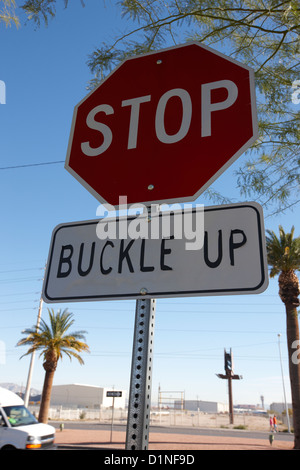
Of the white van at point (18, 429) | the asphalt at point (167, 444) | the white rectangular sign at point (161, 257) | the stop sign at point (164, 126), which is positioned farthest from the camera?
the asphalt at point (167, 444)

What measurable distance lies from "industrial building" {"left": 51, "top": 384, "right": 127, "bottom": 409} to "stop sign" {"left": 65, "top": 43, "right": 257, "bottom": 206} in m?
77.8

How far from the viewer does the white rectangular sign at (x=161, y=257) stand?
1.22 meters

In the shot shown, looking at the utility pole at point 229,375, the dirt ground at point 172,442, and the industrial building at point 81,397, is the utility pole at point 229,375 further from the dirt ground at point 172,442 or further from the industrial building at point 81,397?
the industrial building at point 81,397

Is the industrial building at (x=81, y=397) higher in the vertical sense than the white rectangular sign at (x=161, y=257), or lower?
lower

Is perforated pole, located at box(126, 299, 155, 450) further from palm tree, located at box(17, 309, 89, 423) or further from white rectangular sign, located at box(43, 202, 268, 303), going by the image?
palm tree, located at box(17, 309, 89, 423)

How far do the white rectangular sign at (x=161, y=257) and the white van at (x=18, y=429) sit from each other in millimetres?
11901

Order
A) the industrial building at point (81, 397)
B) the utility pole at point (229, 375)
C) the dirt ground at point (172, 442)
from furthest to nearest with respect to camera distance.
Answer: the industrial building at point (81, 397) → the utility pole at point (229, 375) → the dirt ground at point (172, 442)

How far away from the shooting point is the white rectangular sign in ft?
4.00

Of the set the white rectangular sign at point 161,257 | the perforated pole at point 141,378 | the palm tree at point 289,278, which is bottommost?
the perforated pole at point 141,378

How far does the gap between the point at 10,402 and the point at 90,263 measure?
13.1 meters

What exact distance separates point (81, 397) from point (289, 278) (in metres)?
69.2

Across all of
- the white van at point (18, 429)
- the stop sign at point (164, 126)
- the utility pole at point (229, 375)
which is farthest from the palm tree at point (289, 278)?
the utility pole at point (229, 375)
